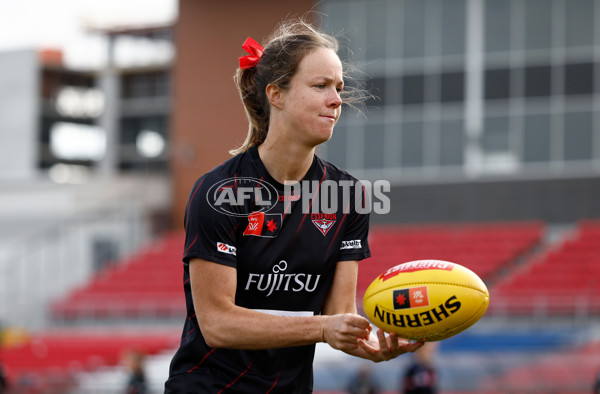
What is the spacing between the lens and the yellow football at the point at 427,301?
3467 millimetres

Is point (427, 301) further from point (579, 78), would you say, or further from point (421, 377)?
point (579, 78)

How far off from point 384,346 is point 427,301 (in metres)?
0.28

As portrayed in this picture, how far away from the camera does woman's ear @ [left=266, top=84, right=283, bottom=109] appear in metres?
3.46

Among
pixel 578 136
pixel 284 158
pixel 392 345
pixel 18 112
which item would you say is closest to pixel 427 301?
pixel 392 345

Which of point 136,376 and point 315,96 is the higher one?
point 315,96

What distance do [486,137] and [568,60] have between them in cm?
287

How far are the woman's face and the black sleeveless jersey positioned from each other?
274mm

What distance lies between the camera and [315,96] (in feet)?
11.0

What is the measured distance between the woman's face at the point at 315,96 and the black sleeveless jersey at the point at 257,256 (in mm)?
274

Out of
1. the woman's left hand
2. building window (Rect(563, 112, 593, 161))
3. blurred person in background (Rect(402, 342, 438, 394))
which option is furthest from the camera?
building window (Rect(563, 112, 593, 161))

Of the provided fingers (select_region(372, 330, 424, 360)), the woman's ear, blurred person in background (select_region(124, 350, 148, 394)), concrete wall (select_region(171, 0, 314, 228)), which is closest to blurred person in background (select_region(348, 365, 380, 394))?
blurred person in background (select_region(124, 350, 148, 394))

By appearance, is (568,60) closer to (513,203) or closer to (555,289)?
(513,203)

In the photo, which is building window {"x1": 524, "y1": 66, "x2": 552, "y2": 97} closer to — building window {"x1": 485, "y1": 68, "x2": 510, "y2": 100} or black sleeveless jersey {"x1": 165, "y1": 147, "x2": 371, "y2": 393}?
building window {"x1": 485, "y1": 68, "x2": 510, "y2": 100}

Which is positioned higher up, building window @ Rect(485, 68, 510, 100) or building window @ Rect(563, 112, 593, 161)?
building window @ Rect(485, 68, 510, 100)
